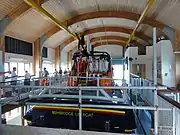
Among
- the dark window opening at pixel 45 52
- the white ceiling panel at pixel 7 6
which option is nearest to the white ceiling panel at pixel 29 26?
the white ceiling panel at pixel 7 6

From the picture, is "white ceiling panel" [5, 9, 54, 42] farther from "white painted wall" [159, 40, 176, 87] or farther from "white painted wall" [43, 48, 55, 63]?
"white painted wall" [159, 40, 176, 87]

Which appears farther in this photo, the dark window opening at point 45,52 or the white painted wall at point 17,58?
the dark window opening at point 45,52

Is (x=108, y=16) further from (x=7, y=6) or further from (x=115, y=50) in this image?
(x=115, y=50)

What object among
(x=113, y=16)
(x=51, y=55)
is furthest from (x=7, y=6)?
(x=51, y=55)

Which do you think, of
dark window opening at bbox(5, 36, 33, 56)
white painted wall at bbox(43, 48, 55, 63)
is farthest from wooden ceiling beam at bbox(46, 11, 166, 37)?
white painted wall at bbox(43, 48, 55, 63)

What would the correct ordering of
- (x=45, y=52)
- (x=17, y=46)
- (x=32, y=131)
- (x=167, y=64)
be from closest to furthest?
(x=32, y=131), (x=167, y=64), (x=17, y=46), (x=45, y=52)

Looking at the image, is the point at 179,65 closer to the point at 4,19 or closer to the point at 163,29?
the point at 163,29

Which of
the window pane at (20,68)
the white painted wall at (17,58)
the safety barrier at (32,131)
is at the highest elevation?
the white painted wall at (17,58)

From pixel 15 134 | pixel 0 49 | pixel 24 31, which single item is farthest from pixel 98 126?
pixel 24 31

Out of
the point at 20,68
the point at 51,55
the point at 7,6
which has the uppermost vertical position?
the point at 7,6

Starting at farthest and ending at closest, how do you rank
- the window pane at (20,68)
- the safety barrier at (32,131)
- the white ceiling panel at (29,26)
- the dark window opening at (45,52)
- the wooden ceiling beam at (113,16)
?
the dark window opening at (45,52) < the window pane at (20,68) < the wooden ceiling beam at (113,16) < the white ceiling panel at (29,26) < the safety barrier at (32,131)

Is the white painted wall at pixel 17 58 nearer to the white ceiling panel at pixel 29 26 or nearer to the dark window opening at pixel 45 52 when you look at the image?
the white ceiling panel at pixel 29 26

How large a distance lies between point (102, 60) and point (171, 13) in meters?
3.90

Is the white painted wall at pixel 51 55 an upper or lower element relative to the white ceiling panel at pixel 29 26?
lower
